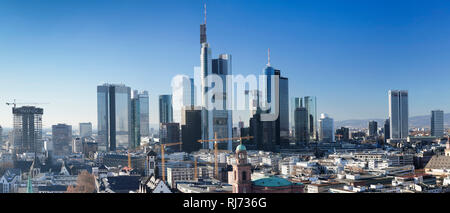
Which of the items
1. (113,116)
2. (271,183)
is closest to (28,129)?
(113,116)

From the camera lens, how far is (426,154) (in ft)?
56.8

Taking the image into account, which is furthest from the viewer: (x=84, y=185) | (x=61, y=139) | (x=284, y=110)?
(x=284, y=110)

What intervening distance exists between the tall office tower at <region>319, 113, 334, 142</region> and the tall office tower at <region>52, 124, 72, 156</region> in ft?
59.5

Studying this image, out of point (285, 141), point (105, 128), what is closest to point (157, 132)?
point (105, 128)

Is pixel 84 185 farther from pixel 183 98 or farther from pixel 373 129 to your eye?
pixel 373 129

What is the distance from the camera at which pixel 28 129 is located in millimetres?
21984

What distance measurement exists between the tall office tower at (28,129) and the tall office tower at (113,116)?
397 cm

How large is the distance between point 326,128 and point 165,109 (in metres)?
13.2

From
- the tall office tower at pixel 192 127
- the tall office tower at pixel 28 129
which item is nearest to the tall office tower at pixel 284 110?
the tall office tower at pixel 192 127

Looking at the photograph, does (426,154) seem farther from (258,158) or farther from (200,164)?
(200,164)

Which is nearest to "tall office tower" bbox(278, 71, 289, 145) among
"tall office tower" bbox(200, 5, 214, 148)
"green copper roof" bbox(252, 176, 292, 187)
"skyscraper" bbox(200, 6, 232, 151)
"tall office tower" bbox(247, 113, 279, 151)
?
"tall office tower" bbox(247, 113, 279, 151)

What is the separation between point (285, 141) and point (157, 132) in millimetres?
8726

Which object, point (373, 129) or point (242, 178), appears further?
point (373, 129)

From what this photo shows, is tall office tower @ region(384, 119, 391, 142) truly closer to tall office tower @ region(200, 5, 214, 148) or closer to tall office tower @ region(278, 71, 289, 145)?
tall office tower @ region(278, 71, 289, 145)
